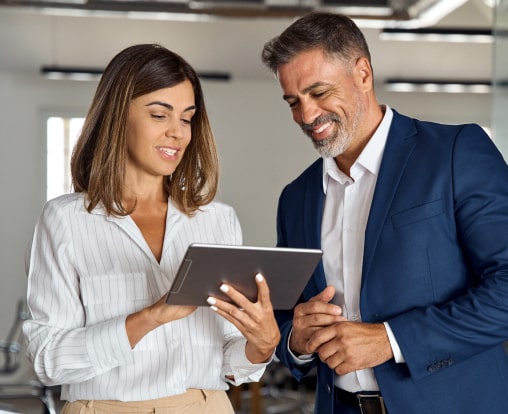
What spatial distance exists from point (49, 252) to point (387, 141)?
0.91 m

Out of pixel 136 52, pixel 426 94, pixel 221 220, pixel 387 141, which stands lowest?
pixel 221 220

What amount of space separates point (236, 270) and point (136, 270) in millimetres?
352

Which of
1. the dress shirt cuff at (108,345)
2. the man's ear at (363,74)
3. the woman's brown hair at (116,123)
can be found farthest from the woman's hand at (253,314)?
the man's ear at (363,74)

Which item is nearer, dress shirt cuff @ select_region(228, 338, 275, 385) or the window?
dress shirt cuff @ select_region(228, 338, 275, 385)

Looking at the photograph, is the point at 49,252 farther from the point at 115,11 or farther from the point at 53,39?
the point at 53,39

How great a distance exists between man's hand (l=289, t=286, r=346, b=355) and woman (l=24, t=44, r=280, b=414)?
0.34ft

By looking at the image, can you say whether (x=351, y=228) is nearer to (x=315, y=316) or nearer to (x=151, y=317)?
(x=315, y=316)

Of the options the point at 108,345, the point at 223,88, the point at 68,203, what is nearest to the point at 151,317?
Answer: the point at 108,345

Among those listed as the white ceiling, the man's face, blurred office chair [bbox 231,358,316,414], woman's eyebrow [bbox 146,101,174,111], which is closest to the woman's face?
woman's eyebrow [bbox 146,101,174,111]

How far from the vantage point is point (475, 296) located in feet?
7.04

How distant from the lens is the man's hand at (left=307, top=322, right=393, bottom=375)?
216 centimetres

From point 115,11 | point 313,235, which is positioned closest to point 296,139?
point 115,11

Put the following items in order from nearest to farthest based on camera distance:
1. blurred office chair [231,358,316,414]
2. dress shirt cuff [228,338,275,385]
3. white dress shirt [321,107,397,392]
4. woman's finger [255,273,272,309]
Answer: woman's finger [255,273,272,309]
dress shirt cuff [228,338,275,385]
white dress shirt [321,107,397,392]
blurred office chair [231,358,316,414]

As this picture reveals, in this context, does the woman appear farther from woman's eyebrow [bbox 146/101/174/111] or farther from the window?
the window
